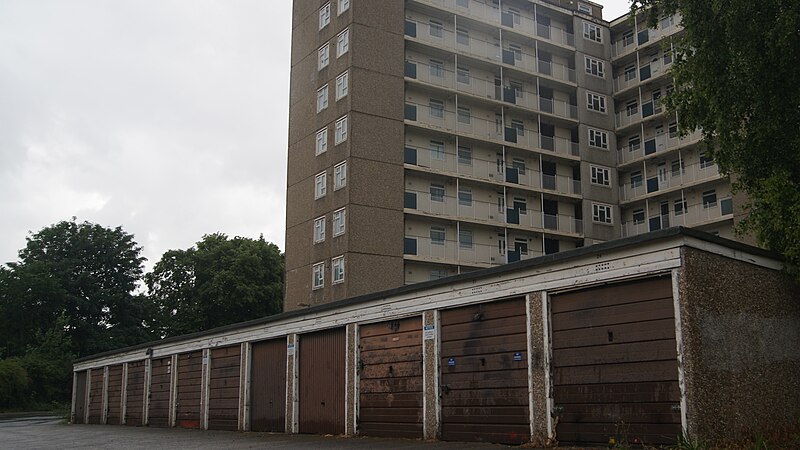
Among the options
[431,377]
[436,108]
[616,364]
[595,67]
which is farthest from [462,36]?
[616,364]

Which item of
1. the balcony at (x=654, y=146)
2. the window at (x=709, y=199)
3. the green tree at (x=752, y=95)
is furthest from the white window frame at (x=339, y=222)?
the green tree at (x=752, y=95)

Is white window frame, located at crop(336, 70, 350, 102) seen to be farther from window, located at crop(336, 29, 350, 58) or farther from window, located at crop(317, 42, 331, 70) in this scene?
window, located at crop(317, 42, 331, 70)

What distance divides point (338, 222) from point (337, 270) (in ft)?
8.48

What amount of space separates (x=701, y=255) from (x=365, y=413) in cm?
975

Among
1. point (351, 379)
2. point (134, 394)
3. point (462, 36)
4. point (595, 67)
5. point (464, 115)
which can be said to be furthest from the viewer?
point (595, 67)

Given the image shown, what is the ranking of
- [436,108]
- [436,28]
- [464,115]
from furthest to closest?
[464,115]
[436,28]
[436,108]

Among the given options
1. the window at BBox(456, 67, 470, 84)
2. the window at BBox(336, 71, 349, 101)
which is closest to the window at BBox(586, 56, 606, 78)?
the window at BBox(456, 67, 470, 84)

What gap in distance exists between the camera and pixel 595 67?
54.6 metres

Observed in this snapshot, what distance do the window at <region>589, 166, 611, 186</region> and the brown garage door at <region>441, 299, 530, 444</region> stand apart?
3695 centimetres

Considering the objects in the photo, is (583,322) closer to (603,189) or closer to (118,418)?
(118,418)

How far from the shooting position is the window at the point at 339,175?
43.4 meters

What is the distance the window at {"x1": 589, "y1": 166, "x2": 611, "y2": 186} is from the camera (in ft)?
174

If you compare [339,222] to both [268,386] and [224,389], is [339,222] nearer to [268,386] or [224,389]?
[224,389]

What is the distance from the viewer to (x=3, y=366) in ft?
183
